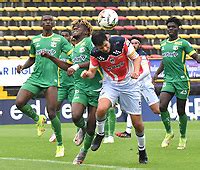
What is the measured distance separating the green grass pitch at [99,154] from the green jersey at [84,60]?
47.2 inches

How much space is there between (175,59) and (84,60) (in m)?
2.95

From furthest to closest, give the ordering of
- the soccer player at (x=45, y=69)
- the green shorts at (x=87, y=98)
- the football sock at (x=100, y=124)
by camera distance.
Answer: the soccer player at (x=45, y=69) → the green shorts at (x=87, y=98) → the football sock at (x=100, y=124)

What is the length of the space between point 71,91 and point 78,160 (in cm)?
539

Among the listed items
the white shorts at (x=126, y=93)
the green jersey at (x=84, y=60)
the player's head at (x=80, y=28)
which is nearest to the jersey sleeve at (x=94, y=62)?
the white shorts at (x=126, y=93)

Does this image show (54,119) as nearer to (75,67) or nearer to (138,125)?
(75,67)

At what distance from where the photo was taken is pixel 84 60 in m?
12.1

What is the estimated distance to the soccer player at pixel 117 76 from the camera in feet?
36.2

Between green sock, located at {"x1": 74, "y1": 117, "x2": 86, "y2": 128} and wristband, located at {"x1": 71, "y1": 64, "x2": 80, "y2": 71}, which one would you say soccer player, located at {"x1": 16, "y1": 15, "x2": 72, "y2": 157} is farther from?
wristband, located at {"x1": 71, "y1": 64, "x2": 80, "y2": 71}

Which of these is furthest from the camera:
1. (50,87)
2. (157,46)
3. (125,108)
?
(157,46)

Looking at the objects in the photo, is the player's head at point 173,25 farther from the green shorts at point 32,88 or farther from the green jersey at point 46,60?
the green shorts at point 32,88

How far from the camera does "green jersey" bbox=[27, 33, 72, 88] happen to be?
13250mm

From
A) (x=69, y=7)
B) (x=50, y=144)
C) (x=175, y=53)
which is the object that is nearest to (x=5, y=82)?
(x=69, y=7)

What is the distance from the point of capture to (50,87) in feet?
43.3

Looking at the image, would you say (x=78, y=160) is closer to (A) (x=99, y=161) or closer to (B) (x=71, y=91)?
(A) (x=99, y=161)
